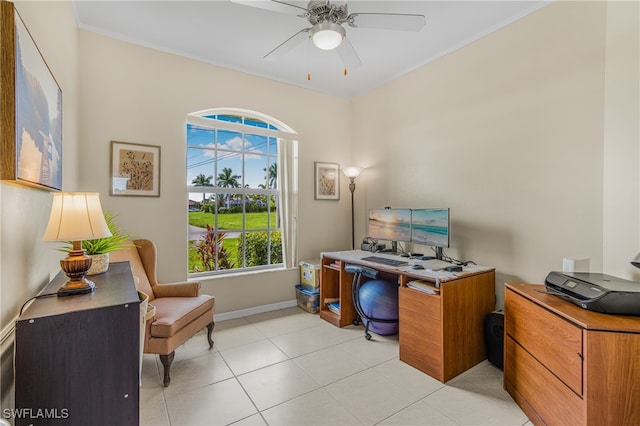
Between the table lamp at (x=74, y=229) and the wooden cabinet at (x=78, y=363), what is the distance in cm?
18

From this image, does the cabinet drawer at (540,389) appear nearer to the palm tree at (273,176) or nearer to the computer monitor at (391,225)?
the computer monitor at (391,225)

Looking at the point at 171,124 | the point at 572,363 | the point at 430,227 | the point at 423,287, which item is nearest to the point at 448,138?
the point at 430,227

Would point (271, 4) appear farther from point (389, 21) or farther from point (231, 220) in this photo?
point (231, 220)

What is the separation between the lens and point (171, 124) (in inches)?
121

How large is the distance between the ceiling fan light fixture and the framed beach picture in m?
1.52

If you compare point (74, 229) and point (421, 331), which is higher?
point (74, 229)

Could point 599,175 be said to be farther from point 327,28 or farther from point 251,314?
point 251,314

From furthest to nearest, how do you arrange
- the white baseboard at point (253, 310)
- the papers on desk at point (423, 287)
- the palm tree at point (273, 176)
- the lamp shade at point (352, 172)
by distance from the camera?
the lamp shade at point (352, 172)
the palm tree at point (273, 176)
the white baseboard at point (253, 310)
the papers on desk at point (423, 287)

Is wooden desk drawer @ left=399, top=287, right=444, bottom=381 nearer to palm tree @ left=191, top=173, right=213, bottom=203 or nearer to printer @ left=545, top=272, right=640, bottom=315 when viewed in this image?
printer @ left=545, top=272, right=640, bottom=315

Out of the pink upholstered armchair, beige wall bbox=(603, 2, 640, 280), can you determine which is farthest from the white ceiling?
the pink upholstered armchair

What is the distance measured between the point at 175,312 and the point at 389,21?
105 inches

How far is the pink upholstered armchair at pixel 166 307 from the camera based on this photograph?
2127 millimetres

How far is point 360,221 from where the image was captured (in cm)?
421

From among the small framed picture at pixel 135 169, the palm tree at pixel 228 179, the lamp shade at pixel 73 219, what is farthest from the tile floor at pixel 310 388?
the palm tree at pixel 228 179
